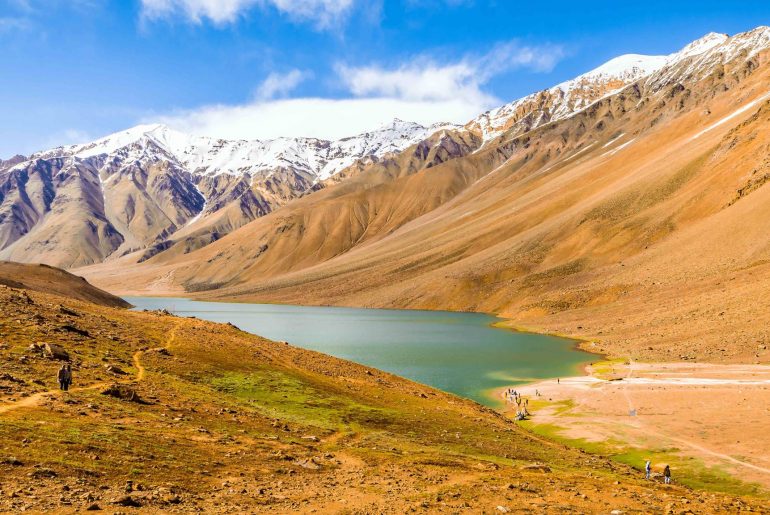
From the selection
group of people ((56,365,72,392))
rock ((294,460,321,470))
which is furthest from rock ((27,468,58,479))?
group of people ((56,365,72,392))

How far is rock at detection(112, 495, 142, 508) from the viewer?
16453 millimetres

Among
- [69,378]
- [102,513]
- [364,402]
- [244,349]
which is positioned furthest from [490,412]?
[102,513]

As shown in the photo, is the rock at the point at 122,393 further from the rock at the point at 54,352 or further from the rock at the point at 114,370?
the rock at the point at 54,352

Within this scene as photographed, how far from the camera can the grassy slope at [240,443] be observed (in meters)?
18.8

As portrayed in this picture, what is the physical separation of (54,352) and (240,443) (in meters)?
13.2

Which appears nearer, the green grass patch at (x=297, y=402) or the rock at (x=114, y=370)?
the rock at (x=114, y=370)

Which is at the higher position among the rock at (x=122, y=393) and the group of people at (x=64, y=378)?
the group of people at (x=64, y=378)

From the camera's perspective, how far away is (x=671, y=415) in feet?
180

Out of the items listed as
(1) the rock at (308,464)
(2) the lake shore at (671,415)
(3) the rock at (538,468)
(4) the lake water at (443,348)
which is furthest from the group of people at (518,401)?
(1) the rock at (308,464)

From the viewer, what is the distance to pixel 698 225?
162 m

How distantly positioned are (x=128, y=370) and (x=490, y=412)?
30.4 metres

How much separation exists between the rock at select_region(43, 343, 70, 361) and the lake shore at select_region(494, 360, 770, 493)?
37490 millimetres

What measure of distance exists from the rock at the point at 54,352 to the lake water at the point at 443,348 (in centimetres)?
4561

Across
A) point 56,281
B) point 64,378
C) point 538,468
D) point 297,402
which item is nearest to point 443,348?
point 297,402
